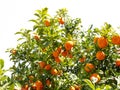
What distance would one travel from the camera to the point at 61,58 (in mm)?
6730

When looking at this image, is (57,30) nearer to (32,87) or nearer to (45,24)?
(45,24)

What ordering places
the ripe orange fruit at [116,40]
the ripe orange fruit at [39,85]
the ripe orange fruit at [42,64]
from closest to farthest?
the ripe orange fruit at [116,40] < the ripe orange fruit at [39,85] < the ripe orange fruit at [42,64]

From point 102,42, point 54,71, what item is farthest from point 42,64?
point 102,42

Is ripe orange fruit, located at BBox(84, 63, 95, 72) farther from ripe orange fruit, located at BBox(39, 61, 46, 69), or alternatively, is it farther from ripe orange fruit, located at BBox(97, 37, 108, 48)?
ripe orange fruit, located at BBox(39, 61, 46, 69)

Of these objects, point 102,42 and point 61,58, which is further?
point 61,58

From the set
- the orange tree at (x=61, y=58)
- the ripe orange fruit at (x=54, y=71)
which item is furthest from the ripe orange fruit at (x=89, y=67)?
the ripe orange fruit at (x=54, y=71)

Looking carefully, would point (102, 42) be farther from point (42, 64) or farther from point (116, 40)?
point (42, 64)

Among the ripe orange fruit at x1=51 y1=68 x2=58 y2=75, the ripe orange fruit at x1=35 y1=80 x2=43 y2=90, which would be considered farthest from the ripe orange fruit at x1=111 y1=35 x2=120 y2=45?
the ripe orange fruit at x1=35 y1=80 x2=43 y2=90

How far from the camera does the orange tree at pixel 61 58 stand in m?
5.65

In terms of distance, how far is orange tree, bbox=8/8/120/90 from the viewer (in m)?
5.65

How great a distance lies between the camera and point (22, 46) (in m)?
7.94

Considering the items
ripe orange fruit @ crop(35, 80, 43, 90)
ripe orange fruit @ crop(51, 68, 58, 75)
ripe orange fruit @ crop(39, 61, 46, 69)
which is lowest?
ripe orange fruit @ crop(35, 80, 43, 90)

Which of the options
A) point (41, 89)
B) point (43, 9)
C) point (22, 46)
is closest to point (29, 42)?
point (22, 46)

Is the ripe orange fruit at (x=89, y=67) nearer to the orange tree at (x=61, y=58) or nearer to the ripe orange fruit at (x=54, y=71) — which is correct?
the orange tree at (x=61, y=58)
